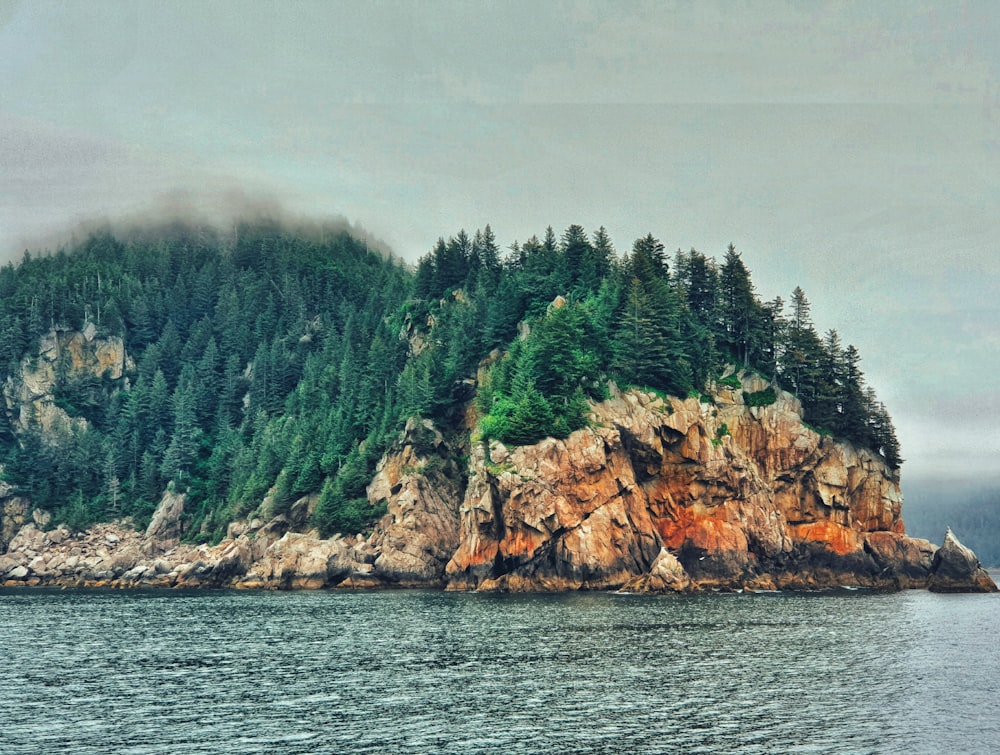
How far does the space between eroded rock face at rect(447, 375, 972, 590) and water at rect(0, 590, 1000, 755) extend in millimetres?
19466

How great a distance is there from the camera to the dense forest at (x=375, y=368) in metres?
125

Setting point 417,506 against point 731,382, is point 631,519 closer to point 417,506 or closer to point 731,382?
point 731,382

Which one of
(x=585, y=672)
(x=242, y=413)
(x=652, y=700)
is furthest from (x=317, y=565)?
(x=652, y=700)

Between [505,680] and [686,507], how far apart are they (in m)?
68.2

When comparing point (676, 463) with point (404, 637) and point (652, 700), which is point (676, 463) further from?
point (652, 700)

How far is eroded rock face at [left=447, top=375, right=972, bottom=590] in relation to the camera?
109250mm

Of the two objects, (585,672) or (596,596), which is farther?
(596,596)

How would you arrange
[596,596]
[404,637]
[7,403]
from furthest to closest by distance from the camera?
1. [7,403]
2. [596,596]
3. [404,637]

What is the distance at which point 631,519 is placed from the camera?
113 metres

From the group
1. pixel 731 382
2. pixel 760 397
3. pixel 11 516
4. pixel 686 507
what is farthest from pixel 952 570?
pixel 11 516

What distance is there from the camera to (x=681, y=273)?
144m

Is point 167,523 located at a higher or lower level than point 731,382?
lower

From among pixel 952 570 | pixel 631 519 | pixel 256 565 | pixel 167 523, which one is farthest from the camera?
pixel 167 523

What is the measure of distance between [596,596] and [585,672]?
153 ft
